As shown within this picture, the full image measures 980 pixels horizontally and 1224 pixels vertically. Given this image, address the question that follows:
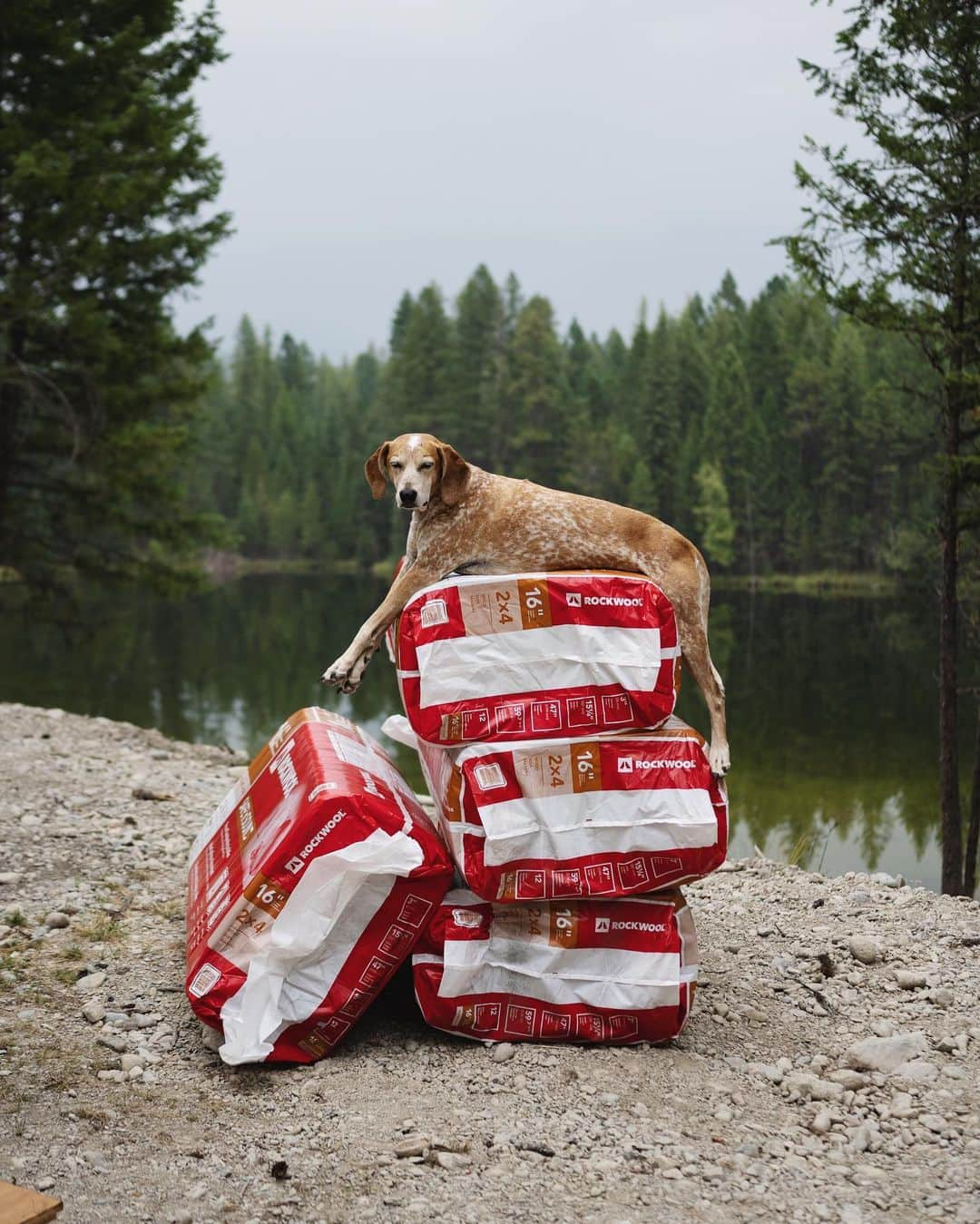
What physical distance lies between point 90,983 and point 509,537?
2.87 meters

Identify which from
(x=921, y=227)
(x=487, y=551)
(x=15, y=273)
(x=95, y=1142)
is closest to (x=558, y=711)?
(x=487, y=551)

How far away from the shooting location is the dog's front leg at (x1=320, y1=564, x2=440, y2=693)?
5.20 m

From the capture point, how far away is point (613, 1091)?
4328 millimetres

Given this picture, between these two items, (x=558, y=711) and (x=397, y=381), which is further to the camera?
(x=397, y=381)

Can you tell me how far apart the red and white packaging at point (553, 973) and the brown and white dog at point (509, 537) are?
39.6 inches

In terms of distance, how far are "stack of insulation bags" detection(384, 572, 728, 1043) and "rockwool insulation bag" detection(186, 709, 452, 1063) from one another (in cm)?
20

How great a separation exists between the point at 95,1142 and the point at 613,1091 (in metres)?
1.91

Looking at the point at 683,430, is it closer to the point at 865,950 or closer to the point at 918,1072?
the point at 865,950

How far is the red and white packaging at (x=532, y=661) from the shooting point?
4887 millimetres

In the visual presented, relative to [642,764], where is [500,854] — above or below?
below

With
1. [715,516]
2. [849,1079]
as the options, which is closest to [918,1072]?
[849,1079]

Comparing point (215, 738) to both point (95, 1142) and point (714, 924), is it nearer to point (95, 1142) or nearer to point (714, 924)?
point (714, 924)

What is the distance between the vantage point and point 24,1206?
315 cm

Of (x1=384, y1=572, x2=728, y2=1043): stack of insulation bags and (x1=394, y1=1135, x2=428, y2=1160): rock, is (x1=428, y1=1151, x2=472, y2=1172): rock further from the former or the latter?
(x1=384, y1=572, x2=728, y2=1043): stack of insulation bags
